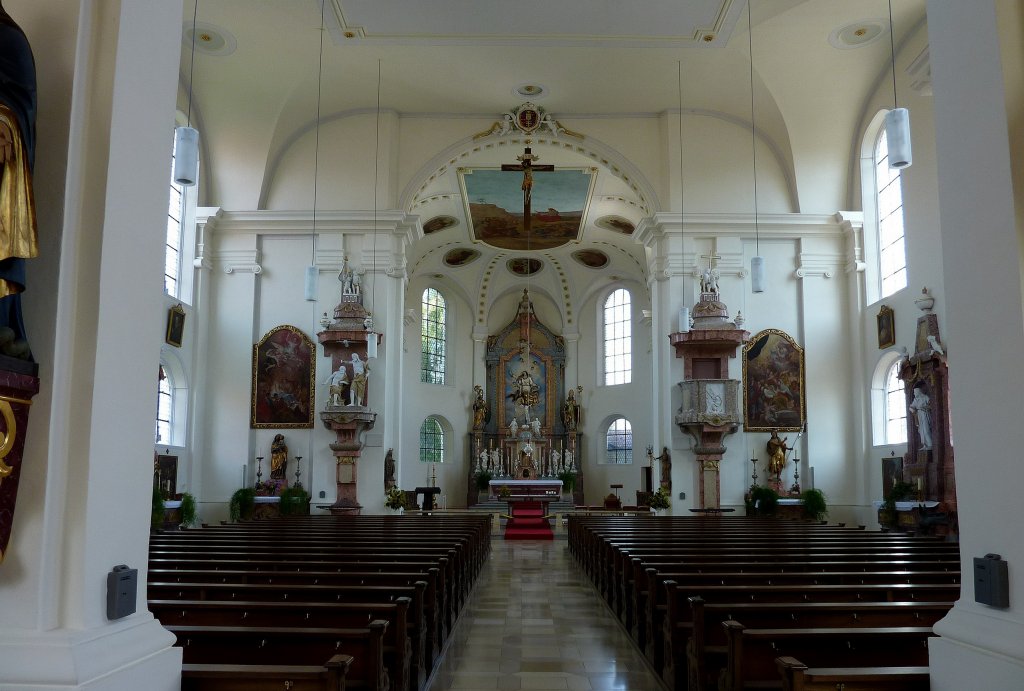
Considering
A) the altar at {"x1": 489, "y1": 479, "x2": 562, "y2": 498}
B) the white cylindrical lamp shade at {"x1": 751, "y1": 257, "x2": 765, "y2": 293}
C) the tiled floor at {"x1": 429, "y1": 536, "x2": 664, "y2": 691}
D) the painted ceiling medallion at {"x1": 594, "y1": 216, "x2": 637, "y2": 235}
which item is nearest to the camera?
the tiled floor at {"x1": 429, "y1": 536, "x2": 664, "y2": 691}

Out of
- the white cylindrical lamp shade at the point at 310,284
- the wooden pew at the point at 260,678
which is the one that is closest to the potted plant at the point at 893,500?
the white cylindrical lamp shade at the point at 310,284

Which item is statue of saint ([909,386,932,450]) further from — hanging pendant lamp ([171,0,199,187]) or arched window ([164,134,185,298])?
arched window ([164,134,185,298])

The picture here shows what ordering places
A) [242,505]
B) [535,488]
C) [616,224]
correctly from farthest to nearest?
[616,224] → [535,488] → [242,505]

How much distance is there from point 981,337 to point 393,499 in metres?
15.8

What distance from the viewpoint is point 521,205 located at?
23703mm

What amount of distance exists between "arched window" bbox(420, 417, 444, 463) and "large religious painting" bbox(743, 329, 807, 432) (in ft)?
41.4

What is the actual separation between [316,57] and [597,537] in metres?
10.8

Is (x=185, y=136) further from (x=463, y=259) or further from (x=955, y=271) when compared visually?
(x=463, y=259)

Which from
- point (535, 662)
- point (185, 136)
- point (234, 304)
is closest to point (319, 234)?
point (234, 304)

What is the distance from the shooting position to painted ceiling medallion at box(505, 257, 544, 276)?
28.8 m

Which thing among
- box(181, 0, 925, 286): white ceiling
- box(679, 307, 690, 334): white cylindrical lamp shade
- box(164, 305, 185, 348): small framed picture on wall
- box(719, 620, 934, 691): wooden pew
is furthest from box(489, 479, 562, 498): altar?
box(719, 620, 934, 691): wooden pew

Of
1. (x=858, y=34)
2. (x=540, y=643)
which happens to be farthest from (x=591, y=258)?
(x=540, y=643)

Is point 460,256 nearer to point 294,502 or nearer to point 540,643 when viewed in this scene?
point 294,502

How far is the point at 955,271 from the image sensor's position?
3.46 m
